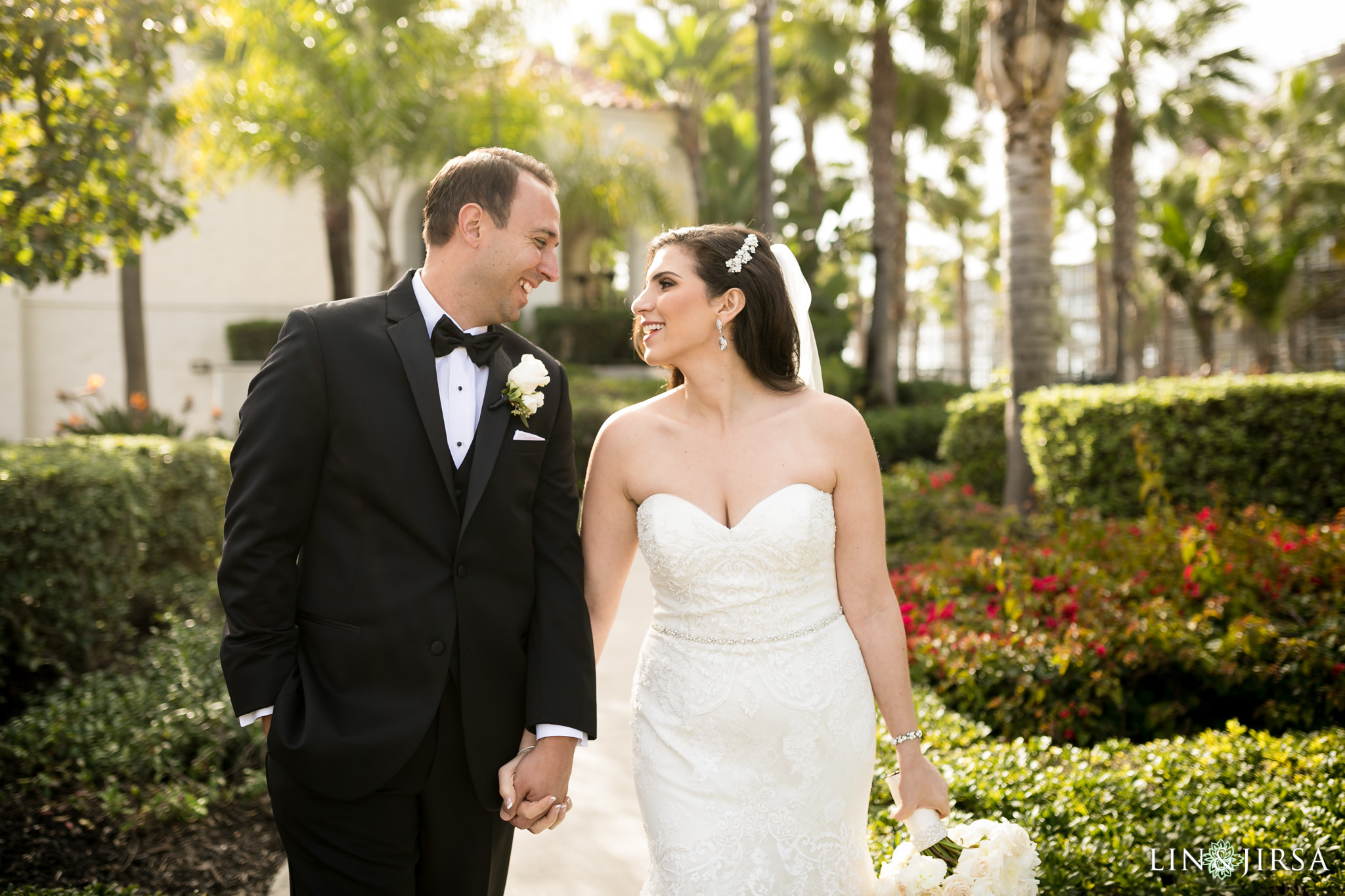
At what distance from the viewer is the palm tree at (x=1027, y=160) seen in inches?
321

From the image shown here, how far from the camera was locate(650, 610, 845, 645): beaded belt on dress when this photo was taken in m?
2.59

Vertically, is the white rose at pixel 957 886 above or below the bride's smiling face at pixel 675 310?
below

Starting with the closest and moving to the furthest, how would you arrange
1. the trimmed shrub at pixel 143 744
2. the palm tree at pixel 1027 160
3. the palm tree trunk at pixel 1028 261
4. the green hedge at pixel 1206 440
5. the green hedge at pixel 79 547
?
the trimmed shrub at pixel 143 744, the green hedge at pixel 79 547, the green hedge at pixel 1206 440, the palm tree at pixel 1027 160, the palm tree trunk at pixel 1028 261

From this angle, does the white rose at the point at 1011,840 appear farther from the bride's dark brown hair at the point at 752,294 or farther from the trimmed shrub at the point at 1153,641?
the trimmed shrub at the point at 1153,641

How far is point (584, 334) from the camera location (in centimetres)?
1950

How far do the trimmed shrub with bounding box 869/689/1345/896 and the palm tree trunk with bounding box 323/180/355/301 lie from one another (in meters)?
13.9

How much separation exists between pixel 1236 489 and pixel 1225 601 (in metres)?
3.57

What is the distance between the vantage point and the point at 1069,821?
10.2ft

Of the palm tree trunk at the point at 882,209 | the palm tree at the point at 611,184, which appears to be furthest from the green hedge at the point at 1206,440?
the palm tree at the point at 611,184

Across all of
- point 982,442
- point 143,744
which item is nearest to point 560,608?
point 143,744

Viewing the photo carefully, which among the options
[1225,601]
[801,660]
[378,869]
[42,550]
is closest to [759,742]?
[801,660]

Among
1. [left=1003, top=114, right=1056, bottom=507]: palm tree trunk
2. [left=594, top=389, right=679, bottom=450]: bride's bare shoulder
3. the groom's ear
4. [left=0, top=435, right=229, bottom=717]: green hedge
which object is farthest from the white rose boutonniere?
[left=1003, top=114, right=1056, bottom=507]: palm tree trunk

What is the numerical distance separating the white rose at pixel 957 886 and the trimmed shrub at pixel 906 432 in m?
11.8

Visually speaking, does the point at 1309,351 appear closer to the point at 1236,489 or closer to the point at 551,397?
the point at 1236,489
